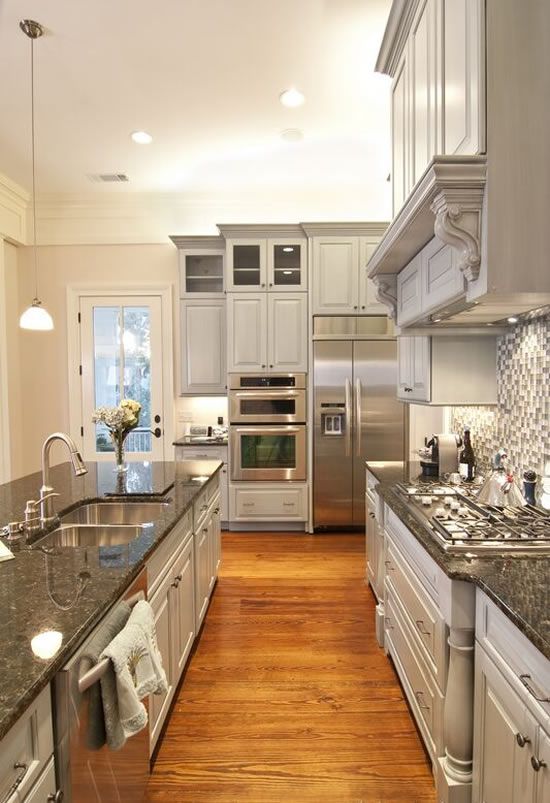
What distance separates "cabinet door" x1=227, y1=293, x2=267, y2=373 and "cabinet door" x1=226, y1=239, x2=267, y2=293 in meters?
0.09

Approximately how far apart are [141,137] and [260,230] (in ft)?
4.11

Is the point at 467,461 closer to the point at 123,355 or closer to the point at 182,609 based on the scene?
the point at 182,609

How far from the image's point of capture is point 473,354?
2443 millimetres

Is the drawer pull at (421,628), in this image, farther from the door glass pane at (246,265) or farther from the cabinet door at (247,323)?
the door glass pane at (246,265)

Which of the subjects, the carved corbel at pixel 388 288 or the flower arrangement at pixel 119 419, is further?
the flower arrangement at pixel 119 419

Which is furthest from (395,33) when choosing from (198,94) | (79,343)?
(79,343)

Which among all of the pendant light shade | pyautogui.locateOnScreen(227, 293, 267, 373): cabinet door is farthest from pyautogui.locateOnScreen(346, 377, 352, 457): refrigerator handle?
the pendant light shade

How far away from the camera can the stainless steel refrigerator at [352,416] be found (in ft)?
14.4

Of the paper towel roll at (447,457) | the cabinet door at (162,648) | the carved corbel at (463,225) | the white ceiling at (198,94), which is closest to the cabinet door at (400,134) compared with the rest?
the white ceiling at (198,94)

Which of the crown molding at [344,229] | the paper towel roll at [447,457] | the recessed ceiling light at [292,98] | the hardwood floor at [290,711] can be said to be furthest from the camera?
the crown molding at [344,229]

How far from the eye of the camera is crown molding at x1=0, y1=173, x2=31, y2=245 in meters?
4.56

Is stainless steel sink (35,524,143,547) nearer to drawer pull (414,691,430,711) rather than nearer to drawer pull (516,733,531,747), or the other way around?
drawer pull (414,691,430,711)

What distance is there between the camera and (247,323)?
4.47 m

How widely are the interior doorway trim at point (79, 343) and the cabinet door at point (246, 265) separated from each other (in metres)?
0.86
